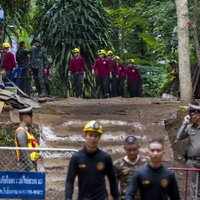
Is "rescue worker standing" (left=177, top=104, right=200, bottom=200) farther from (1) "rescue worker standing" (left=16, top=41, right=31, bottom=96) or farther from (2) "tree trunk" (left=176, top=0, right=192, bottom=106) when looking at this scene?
(1) "rescue worker standing" (left=16, top=41, right=31, bottom=96)

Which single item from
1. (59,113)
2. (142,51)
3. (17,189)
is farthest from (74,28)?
(17,189)

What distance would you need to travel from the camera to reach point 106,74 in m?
23.3

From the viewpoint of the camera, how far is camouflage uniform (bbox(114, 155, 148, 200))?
778cm

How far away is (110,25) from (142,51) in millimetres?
6206

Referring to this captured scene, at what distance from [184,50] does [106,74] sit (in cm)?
738

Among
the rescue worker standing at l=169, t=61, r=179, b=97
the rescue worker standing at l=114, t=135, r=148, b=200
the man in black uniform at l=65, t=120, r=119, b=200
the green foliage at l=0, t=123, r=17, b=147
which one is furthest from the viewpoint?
the rescue worker standing at l=169, t=61, r=179, b=97

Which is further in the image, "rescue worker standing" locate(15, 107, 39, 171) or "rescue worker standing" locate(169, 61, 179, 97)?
"rescue worker standing" locate(169, 61, 179, 97)

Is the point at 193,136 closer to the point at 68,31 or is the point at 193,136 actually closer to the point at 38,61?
the point at 38,61

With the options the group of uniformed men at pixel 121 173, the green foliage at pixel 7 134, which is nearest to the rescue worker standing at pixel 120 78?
the green foliage at pixel 7 134

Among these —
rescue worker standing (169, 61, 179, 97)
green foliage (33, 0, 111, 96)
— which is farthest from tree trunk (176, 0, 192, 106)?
green foliage (33, 0, 111, 96)

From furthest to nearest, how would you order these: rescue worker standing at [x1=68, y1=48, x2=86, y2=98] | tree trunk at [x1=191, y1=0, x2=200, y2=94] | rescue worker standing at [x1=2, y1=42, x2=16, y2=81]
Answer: rescue worker standing at [x1=68, y1=48, x2=86, y2=98] → rescue worker standing at [x1=2, y1=42, x2=16, y2=81] → tree trunk at [x1=191, y1=0, x2=200, y2=94]

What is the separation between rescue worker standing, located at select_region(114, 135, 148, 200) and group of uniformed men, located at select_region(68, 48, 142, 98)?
14.7 meters

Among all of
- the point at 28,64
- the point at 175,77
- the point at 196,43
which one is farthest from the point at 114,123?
the point at 175,77

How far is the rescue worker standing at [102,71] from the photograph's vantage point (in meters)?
22.9
